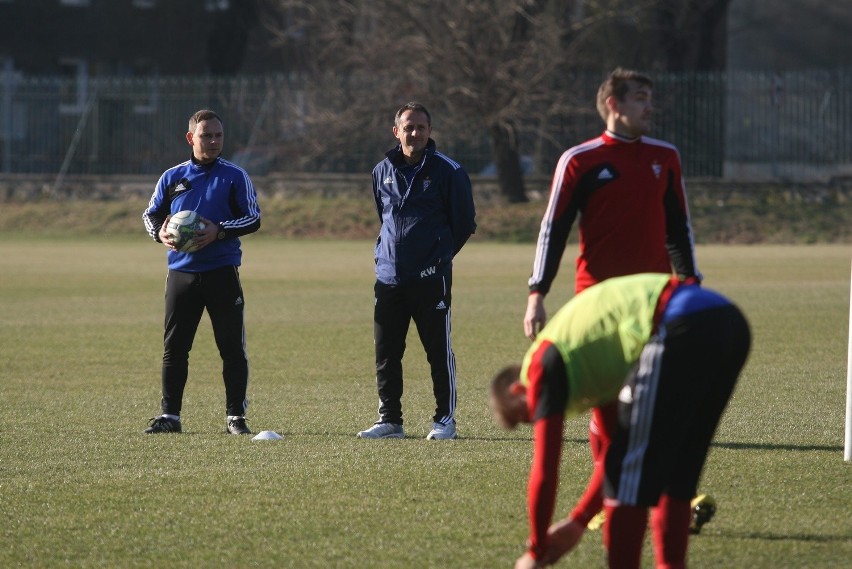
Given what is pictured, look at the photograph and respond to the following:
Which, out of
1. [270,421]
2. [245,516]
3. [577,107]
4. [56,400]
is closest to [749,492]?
[245,516]

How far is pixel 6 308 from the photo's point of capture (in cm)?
1888

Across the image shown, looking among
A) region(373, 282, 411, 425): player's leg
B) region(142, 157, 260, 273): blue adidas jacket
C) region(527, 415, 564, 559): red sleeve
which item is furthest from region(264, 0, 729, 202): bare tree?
region(527, 415, 564, 559): red sleeve

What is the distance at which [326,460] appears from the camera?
8211mm

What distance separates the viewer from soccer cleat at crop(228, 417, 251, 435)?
365 inches

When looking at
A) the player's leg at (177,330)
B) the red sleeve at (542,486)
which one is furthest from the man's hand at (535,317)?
the player's leg at (177,330)

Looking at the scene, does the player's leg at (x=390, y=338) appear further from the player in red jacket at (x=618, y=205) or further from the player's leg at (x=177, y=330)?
the player in red jacket at (x=618, y=205)

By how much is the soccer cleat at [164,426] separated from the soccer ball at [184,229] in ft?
3.81

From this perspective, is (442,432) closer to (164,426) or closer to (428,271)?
(428,271)

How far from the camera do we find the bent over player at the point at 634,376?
186 inches

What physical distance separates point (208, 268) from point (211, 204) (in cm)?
43

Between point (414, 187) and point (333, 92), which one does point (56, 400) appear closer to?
point (414, 187)

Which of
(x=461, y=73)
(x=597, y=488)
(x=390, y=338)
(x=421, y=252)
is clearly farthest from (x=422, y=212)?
(x=461, y=73)

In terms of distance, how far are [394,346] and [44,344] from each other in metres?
6.67

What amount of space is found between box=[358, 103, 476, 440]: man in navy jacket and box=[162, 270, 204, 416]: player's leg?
1.27 m
